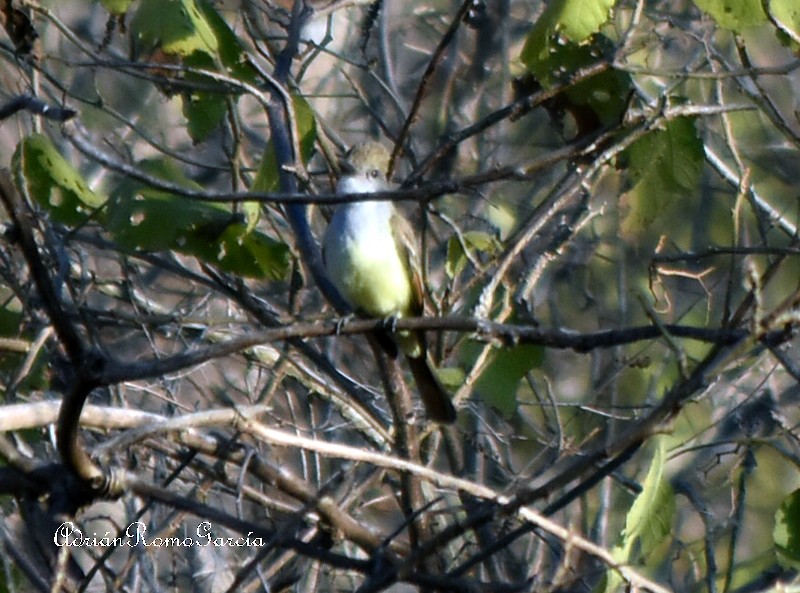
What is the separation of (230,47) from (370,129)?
3834 millimetres

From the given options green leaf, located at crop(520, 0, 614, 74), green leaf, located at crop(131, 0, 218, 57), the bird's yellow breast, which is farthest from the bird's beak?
green leaf, located at crop(520, 0, 614, 74)

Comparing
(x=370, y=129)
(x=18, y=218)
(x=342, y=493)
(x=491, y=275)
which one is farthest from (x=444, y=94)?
(x=18, y=218)

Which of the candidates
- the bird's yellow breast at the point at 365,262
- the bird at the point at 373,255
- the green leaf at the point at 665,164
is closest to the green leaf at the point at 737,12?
the green leaf at the point at 665,164

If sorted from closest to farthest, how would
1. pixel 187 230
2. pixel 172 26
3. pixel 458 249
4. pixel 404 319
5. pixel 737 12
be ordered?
pixel 737 12 < pixel 404 319 < pixel 172 26 < pixel 187 230 < pixel 458 249

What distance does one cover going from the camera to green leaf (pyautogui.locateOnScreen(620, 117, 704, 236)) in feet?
10.0

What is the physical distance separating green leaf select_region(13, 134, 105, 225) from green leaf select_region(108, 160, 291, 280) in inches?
5.8

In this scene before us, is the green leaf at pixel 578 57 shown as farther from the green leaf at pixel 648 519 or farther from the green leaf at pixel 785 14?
the green leaf at pixel 648 519

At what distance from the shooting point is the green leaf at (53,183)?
3174 mm

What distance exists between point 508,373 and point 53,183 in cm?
133

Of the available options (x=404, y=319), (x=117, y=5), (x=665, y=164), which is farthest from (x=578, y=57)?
(x=117, y=5)

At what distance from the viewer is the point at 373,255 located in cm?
444

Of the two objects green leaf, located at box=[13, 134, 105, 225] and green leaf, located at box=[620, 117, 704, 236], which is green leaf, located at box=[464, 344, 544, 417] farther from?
green leaf, located at box=[13, 134, 105, 225]

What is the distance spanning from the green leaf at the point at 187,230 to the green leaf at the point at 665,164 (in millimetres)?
915

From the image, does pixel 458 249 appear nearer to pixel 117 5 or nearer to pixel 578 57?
pixel 578 57
